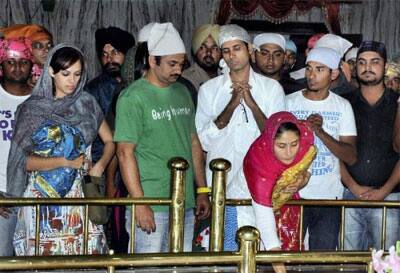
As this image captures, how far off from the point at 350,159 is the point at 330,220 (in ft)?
1.36

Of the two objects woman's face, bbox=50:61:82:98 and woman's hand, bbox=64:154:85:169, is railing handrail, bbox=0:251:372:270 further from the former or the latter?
woman's face, bbox=50:61:82:98

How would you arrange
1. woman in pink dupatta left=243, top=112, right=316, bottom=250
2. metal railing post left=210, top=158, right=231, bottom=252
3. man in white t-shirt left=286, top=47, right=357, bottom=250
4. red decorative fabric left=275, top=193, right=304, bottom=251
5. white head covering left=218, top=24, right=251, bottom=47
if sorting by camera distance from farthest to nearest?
man in white t-shirt left=286, top=47, right=357, bottom=250 < white head covering left=218, top=24, right=251, bottom=47 < red decorative fabric left=275, top=193, right=304, bottom=251 < metal railing post left=210, top=158, right=231, bottom=252 < woman in pink dupatta left=243, top=112, right=316, bottom=250

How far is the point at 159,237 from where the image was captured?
6.18 metres

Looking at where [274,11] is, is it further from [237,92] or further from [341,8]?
[237,92]

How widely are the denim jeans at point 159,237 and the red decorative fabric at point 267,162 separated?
81cm

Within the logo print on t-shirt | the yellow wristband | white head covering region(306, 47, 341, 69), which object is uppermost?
white head covering region(306, 47, 341, 69)

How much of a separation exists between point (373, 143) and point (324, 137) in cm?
47

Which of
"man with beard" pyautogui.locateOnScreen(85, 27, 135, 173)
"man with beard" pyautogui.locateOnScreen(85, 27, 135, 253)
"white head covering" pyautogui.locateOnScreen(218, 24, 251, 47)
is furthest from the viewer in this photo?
"man with beard" pyautogui.locateOnScreen(85, 27, 135, 173)

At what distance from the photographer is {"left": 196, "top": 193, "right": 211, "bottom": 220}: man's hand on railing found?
6281 millimetres

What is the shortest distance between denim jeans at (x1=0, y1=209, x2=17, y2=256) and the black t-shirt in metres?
2.18

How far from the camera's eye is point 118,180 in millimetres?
7090

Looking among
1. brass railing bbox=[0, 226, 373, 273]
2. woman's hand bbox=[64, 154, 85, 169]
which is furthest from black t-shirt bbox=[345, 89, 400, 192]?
brass railing bbox=[0, 226, 373, 273]

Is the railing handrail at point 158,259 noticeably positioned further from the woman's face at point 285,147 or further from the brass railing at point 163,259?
the woman's face at point 285,147

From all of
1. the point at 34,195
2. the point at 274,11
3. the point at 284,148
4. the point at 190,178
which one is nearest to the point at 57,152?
the point at 34,195
